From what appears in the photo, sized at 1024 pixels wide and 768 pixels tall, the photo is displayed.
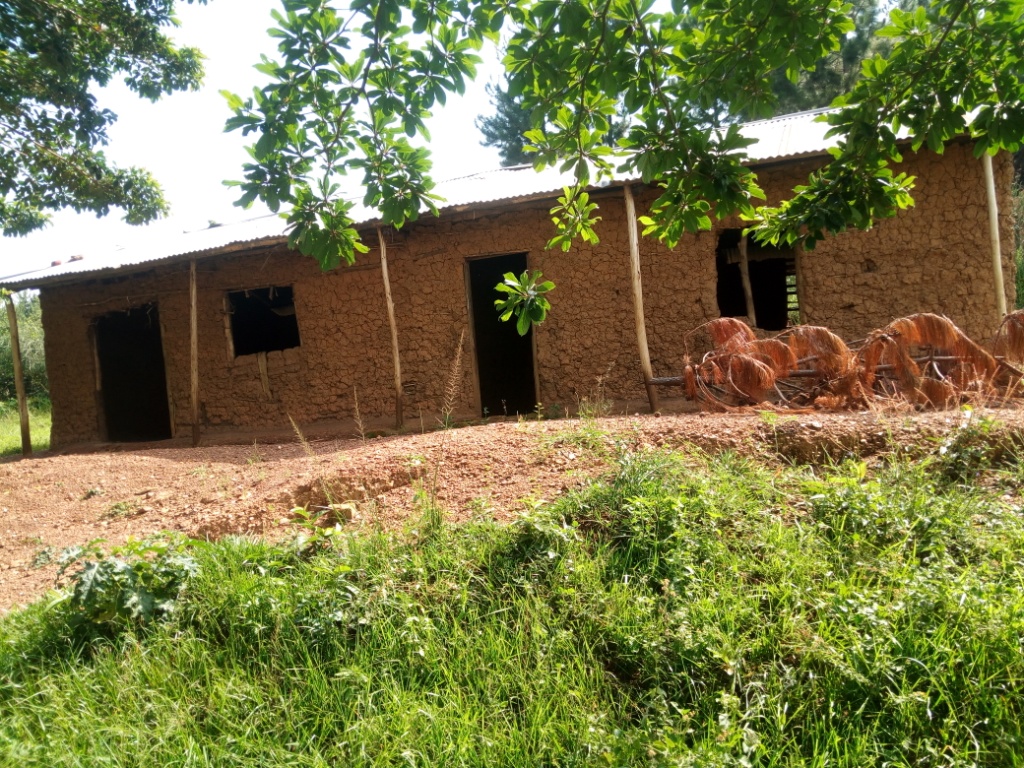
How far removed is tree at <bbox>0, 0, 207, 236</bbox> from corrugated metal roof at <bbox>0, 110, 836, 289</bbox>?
0.89 meters

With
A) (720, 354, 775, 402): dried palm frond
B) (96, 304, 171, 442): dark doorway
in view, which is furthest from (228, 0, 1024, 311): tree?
(96, 304, 171, 442): dark doorway

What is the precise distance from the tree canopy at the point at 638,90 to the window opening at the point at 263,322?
795 cm

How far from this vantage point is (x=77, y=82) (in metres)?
7.64

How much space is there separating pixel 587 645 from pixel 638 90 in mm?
1992

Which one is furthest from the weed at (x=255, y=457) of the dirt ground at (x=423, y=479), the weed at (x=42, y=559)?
the weed at (x=42, y=559)

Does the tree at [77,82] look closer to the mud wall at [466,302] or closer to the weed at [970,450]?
the mud wall at [466,302]

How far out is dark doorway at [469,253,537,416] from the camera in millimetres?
10414

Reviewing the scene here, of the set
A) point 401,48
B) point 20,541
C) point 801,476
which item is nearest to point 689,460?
point 801,476

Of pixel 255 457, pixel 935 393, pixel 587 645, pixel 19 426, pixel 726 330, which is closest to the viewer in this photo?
pixel 587 645

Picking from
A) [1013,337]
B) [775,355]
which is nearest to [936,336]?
[1013,337]

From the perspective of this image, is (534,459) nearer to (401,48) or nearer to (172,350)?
(401,48)

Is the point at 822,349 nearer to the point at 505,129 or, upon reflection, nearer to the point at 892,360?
the point at 892,360

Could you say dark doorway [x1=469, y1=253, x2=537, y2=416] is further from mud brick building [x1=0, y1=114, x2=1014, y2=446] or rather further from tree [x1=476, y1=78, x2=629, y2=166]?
tree [x1=476, y1=78, x2=629, y2=166]

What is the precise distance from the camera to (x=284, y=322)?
11461mm
